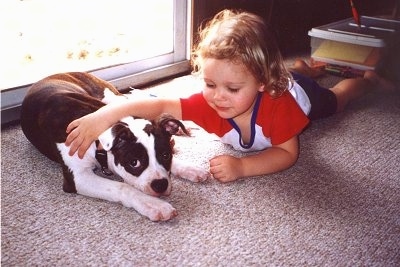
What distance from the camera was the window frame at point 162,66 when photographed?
286 cm

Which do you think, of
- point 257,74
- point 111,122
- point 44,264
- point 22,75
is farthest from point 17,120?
point 257,74

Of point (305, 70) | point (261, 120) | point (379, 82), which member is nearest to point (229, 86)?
point (261, 120)

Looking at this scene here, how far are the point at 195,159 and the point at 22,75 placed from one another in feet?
4.73

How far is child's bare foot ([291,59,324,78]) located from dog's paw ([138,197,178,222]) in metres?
1.85

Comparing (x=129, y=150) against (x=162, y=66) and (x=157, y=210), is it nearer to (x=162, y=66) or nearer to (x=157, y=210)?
(x=157, y=210)

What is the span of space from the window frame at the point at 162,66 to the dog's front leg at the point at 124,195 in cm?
122

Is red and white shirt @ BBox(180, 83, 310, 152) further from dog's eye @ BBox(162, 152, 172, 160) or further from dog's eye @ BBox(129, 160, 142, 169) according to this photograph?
dog's eye @ BBox(129, 160, 142, 169)

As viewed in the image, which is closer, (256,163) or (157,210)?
(157,210)

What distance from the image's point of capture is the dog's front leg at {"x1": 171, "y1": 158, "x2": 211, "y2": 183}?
1.85 meters

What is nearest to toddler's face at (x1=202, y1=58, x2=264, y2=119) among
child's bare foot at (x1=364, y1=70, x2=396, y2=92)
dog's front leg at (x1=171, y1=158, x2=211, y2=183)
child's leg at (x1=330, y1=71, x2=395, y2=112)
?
dog's front leg at (x1=171, y1=158, x2=211, y2=183)

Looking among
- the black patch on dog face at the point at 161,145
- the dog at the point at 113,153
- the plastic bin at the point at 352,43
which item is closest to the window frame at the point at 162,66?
the dog at the point at 113,153

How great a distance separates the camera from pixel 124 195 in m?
1.64

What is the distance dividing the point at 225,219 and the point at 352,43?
2.25m

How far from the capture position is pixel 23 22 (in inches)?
133
